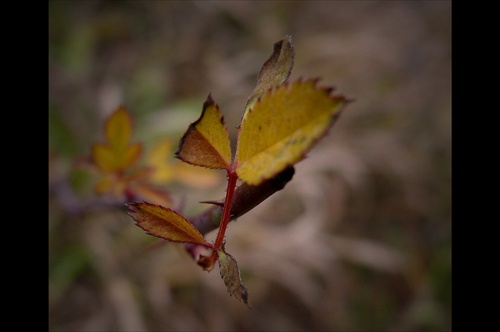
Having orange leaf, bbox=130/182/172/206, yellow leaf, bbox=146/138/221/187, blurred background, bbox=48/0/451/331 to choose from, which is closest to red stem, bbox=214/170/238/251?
orange leaf, bbox=130/182/172/206

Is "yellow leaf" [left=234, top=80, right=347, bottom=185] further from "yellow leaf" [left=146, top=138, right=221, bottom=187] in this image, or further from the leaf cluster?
"yellow leaf" [left=146, top=138, right=221, bottom=187]

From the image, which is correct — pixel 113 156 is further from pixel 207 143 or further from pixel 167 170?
pixel 207 143

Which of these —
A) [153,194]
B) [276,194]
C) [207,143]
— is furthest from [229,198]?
[276,194]

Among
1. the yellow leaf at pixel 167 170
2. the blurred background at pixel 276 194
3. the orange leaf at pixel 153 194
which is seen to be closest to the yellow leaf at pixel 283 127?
the orange leaf at pixel 153 194

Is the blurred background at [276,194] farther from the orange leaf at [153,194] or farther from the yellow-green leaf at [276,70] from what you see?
the yellow-green leaf at [276,70]
